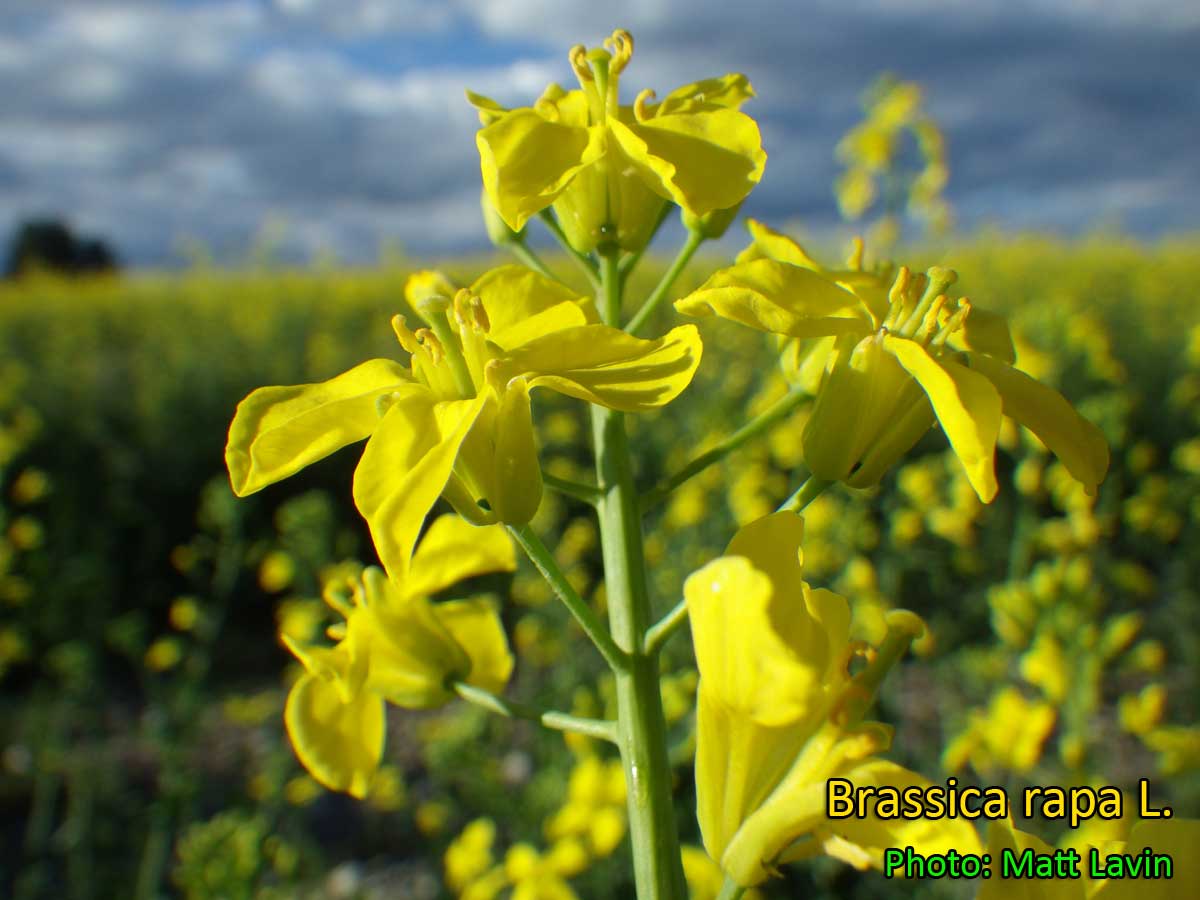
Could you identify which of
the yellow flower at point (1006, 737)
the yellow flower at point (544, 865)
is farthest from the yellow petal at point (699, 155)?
the yellow flower at point (1006, 737)

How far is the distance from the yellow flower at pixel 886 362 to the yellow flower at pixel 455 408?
0.29ft

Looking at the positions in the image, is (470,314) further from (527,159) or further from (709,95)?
(709,95)

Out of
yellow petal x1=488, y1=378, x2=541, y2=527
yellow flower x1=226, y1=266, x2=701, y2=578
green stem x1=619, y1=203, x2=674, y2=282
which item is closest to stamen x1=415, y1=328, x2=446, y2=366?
yellow flower x1=226, y1=266, x2=701, y2=578

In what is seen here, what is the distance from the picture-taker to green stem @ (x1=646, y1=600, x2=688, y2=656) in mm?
937

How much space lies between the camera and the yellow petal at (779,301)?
852 mm

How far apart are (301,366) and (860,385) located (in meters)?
7.50

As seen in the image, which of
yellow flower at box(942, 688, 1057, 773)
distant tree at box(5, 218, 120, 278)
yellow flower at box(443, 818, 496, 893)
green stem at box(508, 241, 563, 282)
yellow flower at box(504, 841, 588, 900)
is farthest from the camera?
distant tree at box(5, 218, 120, 278)

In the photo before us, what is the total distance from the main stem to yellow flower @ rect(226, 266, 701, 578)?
126 mm

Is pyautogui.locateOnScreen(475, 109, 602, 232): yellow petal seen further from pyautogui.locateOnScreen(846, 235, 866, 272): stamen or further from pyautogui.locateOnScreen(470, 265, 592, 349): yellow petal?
pyautogui.locateOnScreen(846, 235, 866, 272): stamen

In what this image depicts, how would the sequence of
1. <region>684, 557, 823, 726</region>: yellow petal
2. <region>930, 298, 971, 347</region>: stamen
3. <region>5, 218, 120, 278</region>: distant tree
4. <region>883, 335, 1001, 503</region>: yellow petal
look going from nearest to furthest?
1. <region>684, 557, 823, 726</region>: yellow petal
2. <region>883, 335, 1001, 503</region>: yellow petal
3. <region>930, 298, 971, 347</region>: stamen
4. <region>5, 218, 120, 278</region>: distant tree

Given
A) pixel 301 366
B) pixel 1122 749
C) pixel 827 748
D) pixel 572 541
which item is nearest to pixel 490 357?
pixel 827 748

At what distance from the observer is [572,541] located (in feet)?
13.9

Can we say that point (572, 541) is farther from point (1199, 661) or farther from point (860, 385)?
point (860, 385)

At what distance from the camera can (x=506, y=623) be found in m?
5.81
